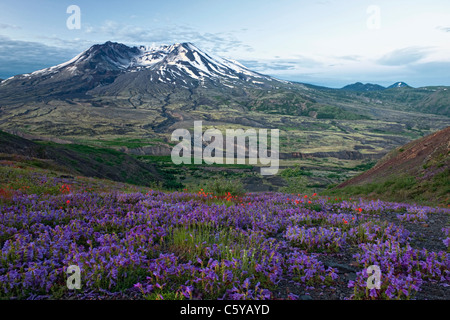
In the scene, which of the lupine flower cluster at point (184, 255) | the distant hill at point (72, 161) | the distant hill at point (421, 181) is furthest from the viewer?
the distant hill at point (72, 161)

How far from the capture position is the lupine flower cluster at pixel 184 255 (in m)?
3.80

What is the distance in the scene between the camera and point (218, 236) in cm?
561

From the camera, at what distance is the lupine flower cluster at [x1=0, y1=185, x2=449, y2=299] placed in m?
3.80

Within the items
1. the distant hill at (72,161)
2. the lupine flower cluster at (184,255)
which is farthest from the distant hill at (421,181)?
the distant hill at (72,161)

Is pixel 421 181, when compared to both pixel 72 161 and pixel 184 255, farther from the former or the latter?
pixel 72 161

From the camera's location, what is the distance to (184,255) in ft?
15.8

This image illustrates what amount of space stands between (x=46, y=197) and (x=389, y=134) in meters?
222

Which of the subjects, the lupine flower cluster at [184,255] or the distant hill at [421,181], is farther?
the distant hill at [421,181]

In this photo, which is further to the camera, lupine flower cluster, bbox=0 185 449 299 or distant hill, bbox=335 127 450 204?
distant hill, bbox=335 127 450 204

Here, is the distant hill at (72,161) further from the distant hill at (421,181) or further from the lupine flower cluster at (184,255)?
the lupine flower cluster at (184,255)

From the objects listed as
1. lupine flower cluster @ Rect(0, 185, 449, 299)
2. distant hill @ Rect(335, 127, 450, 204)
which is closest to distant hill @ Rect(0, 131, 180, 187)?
distant hill @ Rect(335, 127, 450, 204)

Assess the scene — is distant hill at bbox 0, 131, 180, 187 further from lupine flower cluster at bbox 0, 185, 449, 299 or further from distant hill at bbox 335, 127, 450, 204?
lupine flower cluster at bbox 0, 185, 449, 299
